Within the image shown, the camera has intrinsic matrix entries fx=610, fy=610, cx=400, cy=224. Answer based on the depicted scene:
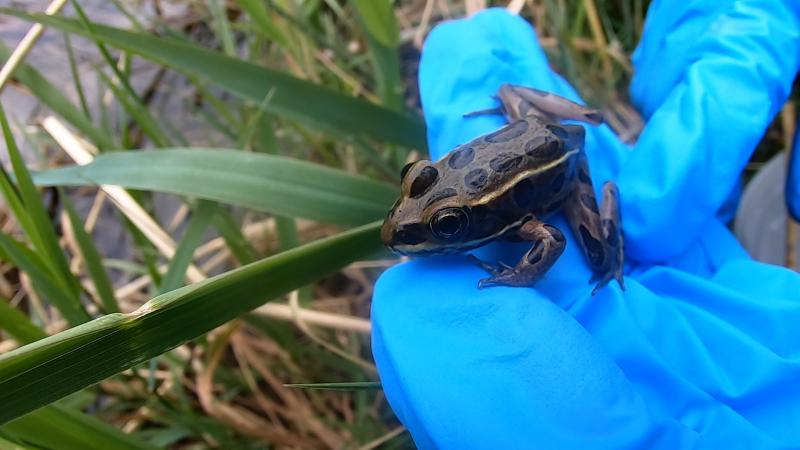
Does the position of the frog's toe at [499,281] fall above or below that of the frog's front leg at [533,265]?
above

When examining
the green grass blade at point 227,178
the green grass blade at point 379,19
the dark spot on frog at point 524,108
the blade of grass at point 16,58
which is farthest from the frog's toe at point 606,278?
the blade of grass at point 16,58

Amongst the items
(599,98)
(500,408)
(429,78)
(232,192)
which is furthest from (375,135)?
(599,98)

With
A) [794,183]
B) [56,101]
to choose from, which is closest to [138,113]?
[56,101]

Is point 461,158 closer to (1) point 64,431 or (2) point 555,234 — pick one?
(2) point 555,234

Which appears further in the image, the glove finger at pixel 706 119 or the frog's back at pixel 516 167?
the glove finger at pixel 706 119

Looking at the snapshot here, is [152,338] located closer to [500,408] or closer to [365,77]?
[500,408]

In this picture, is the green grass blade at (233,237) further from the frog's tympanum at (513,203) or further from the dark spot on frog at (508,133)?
the dark spot on frog at (508,133)

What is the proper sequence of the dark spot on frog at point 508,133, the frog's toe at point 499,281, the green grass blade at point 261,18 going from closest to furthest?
1. the frog's toe at point 499,281
2. the dark spot on frog at point 508,133
3. the green grass blade at point 261,18

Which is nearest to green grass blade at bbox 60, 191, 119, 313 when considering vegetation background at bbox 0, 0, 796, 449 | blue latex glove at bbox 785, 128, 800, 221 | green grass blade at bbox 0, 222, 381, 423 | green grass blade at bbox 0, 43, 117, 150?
vegetation background at bbox 0, 0, 796, 449
